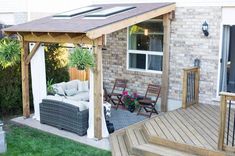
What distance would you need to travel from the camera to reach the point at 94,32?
836 centimetres

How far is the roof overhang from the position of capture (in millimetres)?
8664

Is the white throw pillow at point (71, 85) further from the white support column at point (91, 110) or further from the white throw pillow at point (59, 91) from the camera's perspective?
the white support column at point (91, 110)

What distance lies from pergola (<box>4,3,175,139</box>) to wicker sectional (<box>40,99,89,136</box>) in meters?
0.48

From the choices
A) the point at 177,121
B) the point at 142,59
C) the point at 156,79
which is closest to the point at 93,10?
the point at 142,59

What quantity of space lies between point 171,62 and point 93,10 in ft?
10.5

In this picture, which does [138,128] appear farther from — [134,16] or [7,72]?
[7,72]

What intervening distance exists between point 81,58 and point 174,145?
9.80ft

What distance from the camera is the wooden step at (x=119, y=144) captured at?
8.07 m

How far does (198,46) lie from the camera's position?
35.7 ft

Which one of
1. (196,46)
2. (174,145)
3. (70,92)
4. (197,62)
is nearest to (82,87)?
(70,92)

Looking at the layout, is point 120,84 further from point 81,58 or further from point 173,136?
point 173,136

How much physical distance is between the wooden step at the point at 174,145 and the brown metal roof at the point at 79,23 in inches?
116

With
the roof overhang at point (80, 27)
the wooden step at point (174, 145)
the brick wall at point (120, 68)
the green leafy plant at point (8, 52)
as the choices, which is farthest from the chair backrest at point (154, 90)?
the green leafy plant at point (8, 52)

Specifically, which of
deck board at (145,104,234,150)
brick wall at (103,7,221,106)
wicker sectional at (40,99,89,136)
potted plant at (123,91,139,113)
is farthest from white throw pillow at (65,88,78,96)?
deck board at (145,104,234,150)
